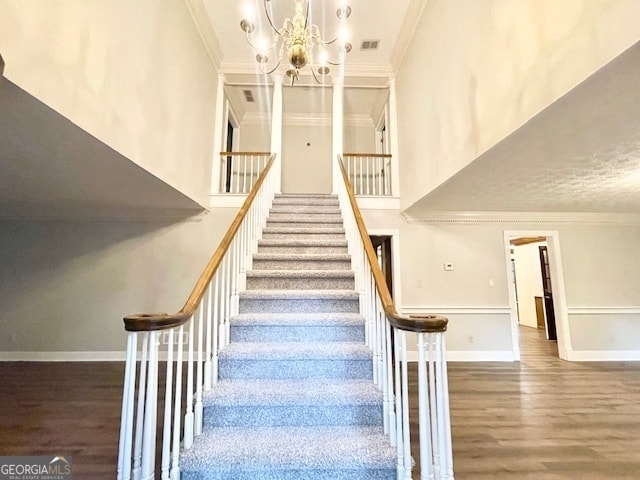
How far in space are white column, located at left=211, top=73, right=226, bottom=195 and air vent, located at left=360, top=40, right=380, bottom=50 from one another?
2.37m

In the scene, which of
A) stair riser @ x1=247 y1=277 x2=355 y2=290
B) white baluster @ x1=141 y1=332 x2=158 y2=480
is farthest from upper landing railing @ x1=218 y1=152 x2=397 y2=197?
white baluster @ x1=141 y1=332 x2=158 y2=480

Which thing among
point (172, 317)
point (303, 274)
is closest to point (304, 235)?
point (303, 274)

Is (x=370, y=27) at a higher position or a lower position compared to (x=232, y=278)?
higher

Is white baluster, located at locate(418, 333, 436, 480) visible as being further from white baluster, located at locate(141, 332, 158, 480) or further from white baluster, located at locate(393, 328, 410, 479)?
white baluster, located at locate(141, 332, 158, 480)

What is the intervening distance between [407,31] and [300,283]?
4040 mm

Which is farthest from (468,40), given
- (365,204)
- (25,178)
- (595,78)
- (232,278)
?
(25,178)

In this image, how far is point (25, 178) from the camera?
3.29 metres

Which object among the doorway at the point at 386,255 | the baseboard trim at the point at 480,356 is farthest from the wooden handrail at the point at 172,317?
the baseboard trim at the point at 480,356

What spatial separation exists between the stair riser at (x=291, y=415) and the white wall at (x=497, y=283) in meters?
3.22

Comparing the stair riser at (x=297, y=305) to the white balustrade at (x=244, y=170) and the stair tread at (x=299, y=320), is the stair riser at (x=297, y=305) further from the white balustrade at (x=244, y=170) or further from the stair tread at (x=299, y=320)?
the white balustrade at (x=244, y=170)

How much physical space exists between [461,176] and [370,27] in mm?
3008

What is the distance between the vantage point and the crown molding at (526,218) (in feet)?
17.1

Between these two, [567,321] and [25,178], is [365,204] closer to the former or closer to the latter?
[567,321]

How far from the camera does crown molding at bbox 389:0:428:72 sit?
14.2 feet
